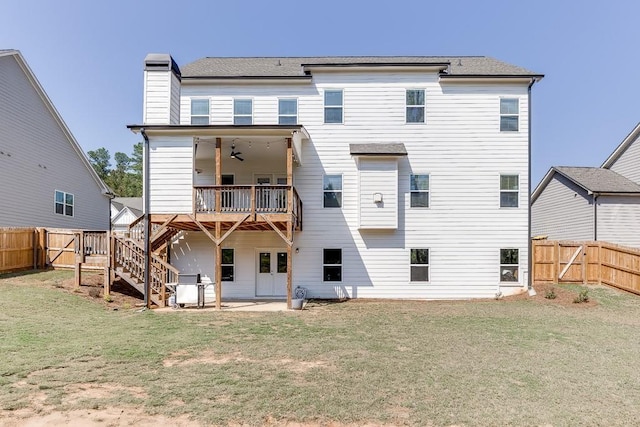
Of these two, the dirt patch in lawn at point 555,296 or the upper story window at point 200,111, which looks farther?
the upper story window at point 200,111

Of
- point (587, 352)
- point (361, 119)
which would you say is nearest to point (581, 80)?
point (361, 119)

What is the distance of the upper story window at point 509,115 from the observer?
1370 centimetres

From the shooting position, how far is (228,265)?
13.7 m

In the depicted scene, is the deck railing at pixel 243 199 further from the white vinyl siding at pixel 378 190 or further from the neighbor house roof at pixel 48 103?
the neighbor house roof at pixel 48 103

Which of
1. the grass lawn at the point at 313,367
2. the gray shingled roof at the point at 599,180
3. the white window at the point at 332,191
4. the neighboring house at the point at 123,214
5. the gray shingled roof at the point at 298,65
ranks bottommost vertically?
the grass lawn at the point at 313,367

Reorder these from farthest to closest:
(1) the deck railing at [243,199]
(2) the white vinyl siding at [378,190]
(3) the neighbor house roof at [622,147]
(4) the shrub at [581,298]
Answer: (3) the neighbor house roof at [622,147], (2) the white vinyl siding at [378,190], (4) the shrub at [581,298], (1) the deck railing at [243,199]

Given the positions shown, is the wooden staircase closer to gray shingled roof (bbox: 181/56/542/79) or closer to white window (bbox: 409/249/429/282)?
gray shingled roof (bbox: 181/56/542/79)

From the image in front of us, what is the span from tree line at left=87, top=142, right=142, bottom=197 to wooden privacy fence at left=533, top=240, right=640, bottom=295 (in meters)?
49.7

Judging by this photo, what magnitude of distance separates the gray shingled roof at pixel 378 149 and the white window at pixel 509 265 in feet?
19.3

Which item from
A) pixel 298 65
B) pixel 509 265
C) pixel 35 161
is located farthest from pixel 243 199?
pixel 35 161

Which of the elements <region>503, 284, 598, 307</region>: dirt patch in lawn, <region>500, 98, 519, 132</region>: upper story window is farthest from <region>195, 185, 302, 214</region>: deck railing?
<region>503, 284, 598, 307</region>: dirt patch in lawn

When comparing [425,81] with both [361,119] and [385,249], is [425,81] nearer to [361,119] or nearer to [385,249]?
[361,119]

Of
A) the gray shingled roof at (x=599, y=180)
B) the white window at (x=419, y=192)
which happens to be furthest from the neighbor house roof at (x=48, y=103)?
the gray shingled roof at (x=599, y=180)

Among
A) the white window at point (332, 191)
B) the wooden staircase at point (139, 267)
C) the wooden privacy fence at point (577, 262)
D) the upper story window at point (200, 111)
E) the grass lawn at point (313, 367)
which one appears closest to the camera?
the grass lawn at point (313, 367)
